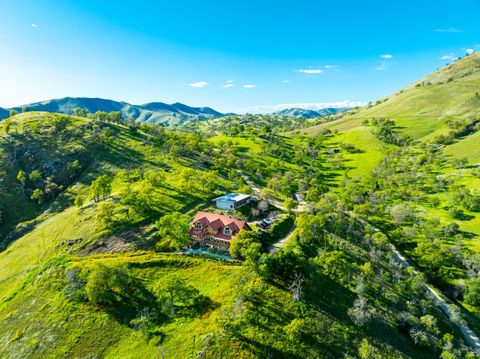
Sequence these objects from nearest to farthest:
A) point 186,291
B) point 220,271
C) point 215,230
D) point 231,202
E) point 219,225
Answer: point 186,291
point 220,271
point 215,230
point 219,225
point 231,202

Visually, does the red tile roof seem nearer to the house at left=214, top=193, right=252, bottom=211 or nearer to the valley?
the valley

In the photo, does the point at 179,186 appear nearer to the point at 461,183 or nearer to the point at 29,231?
the point at 29,231

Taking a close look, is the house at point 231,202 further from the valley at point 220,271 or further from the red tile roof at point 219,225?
the red tile roof at point 219,225

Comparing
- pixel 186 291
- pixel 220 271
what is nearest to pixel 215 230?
pixel 220 271

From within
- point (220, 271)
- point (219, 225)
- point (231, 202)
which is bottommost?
point (220, 271)

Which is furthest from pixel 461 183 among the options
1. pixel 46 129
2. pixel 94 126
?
pixel 46 129

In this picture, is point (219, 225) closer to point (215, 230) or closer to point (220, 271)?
point (215, 230)

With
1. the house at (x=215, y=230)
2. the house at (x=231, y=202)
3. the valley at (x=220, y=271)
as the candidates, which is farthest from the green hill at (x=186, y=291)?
the house at (x=231, y=202)

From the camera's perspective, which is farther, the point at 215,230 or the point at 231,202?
the point at 231,202

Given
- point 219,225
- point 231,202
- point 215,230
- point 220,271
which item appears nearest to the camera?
point 220,271
